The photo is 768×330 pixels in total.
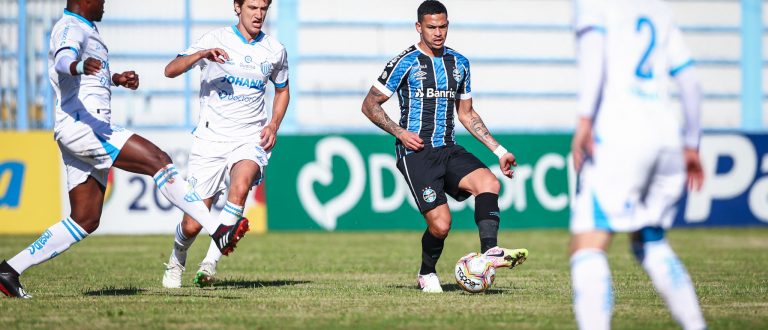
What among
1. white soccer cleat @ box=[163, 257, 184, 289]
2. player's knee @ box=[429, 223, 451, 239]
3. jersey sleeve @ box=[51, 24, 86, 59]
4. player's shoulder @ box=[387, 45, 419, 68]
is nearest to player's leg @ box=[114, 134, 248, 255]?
jersey sleeve @ box=[51, 24, 86, 59]

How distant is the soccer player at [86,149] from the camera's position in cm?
818

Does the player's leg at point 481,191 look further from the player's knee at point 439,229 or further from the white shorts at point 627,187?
the white shorts at point 627,187

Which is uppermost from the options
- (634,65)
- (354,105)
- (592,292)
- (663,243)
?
(634,65)

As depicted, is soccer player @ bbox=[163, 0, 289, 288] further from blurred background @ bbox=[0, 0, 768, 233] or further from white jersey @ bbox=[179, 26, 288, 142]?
blurred background @ bbox=[0, 0, 768, 233]

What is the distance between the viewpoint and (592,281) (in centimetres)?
554

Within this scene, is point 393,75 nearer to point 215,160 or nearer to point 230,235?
point 215,160

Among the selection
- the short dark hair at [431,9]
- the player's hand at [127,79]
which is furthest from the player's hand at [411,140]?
the player's hand at [127,79]

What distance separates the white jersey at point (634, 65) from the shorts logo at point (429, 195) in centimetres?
347

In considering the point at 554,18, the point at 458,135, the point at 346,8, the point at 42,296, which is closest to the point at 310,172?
the point at 458,135

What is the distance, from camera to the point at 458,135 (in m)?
18.2

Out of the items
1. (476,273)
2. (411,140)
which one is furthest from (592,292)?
(411,140)

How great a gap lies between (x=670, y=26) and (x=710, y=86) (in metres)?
18.8

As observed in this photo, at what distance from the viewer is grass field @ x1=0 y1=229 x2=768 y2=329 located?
7.21 meters

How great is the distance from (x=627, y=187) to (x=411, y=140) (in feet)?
11.8
